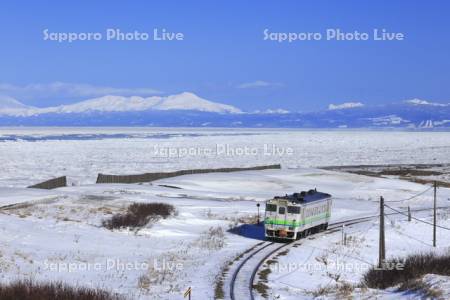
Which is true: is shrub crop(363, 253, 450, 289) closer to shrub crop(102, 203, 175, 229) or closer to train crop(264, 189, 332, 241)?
train crop(264, 189, 332, 241)

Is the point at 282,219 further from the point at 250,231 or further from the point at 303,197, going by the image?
the point at 250,231

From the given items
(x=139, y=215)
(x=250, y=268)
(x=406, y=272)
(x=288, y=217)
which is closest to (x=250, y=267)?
(x=250, y=268)

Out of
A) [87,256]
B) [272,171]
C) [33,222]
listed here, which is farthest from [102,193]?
[272,171]

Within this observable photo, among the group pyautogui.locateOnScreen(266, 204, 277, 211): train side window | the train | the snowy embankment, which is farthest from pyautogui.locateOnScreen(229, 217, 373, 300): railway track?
pyautogui.locateOnScreen(266, 204, 277, 211): train side window

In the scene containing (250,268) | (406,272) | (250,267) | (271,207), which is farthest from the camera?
(271,207)

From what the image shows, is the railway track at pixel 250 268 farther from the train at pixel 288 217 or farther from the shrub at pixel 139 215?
the shrub at pixel 139 215
